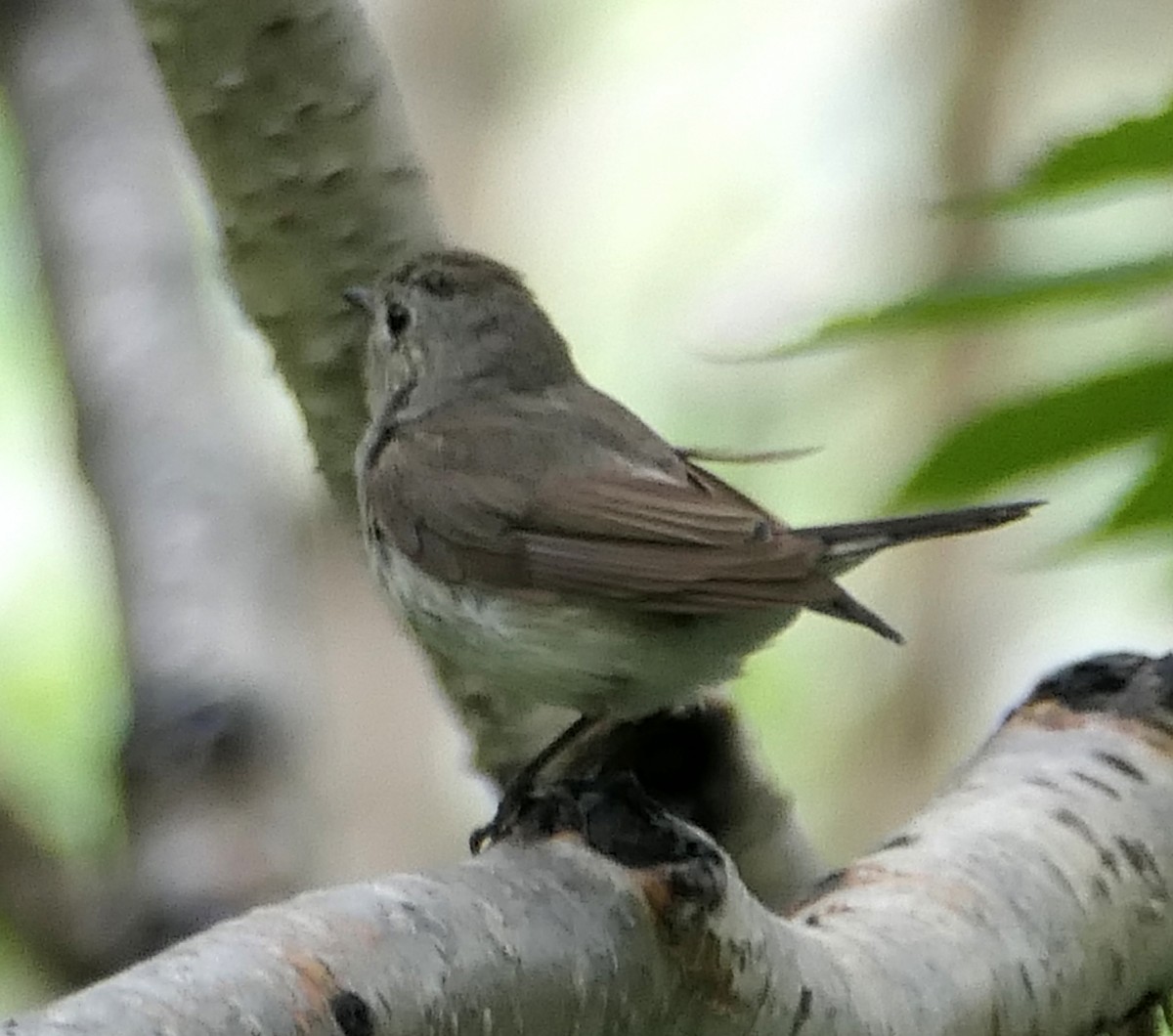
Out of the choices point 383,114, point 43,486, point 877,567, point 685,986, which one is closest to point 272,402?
point 43,486

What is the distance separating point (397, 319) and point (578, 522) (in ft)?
1.22

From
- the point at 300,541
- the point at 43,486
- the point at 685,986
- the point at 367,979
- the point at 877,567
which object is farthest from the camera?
the point at 877,567

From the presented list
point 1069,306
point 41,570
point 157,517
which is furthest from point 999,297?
point 41,570

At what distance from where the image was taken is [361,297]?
6.04ft

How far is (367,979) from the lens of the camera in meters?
0.98

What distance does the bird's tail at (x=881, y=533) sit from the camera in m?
1.58

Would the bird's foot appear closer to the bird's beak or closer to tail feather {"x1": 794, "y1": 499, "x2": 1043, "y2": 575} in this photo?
tail feather {"x1": 794, "y1": 499, "x2": 1043, "y2": 575}

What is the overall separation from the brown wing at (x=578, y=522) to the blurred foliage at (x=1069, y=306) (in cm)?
25

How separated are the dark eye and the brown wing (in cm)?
11

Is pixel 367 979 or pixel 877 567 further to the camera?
pixel 877 567

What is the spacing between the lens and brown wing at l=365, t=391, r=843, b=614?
170 cm

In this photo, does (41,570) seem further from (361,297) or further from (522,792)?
(522,792)

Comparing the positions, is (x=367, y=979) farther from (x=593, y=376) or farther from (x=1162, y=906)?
(x=593, y=376)

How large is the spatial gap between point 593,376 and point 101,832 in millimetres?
2411
